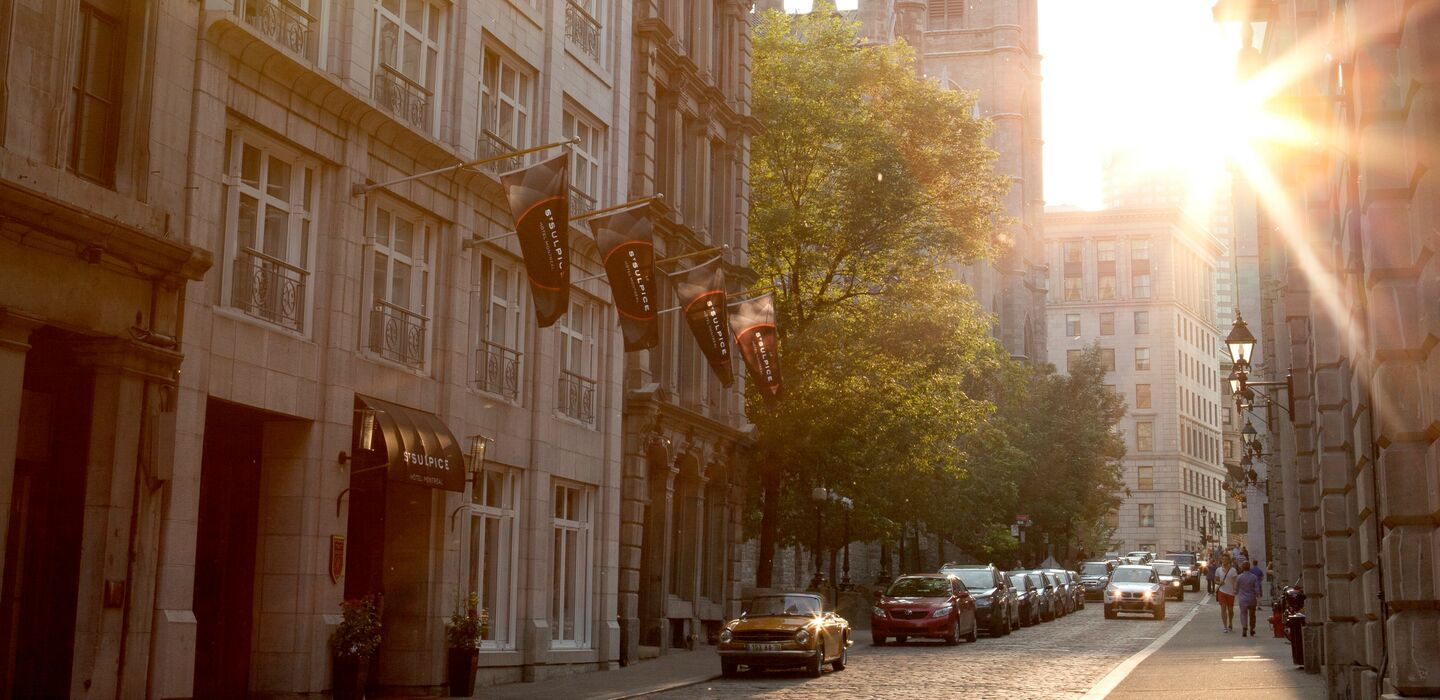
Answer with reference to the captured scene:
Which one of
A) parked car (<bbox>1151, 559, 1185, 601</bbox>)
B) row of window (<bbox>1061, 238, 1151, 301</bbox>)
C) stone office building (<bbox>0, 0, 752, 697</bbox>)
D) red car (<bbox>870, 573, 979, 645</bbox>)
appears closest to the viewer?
stone office building (<bbox>0, 0, 752, 697</bbox>)

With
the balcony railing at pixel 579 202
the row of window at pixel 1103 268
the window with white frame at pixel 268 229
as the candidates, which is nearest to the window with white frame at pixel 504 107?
the balcony railing at pixel 579 202

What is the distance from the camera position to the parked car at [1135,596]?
4859cm

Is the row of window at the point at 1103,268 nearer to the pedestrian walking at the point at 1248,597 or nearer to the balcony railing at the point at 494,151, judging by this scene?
the pedestrian walking at the point at 1248,597

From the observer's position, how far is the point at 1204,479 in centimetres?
14575

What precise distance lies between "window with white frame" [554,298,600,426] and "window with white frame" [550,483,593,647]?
1.39m

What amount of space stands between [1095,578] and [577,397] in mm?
43380

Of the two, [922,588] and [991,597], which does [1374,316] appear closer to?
[922,588]

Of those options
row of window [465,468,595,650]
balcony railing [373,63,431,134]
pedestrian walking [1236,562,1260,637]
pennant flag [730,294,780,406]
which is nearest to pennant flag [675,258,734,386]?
pennant flag [730,294,780,406]

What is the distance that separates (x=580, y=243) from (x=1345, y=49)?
16.5 metres

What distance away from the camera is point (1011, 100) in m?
108

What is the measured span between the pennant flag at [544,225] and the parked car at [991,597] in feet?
64.3

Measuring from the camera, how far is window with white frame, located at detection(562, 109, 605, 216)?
27.8 meters

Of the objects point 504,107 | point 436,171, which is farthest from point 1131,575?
point 436,171

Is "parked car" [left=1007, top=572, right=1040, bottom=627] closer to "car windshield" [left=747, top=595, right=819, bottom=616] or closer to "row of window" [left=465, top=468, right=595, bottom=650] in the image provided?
"car windshield" [left=747, top=595, right=819, bottom=616]
